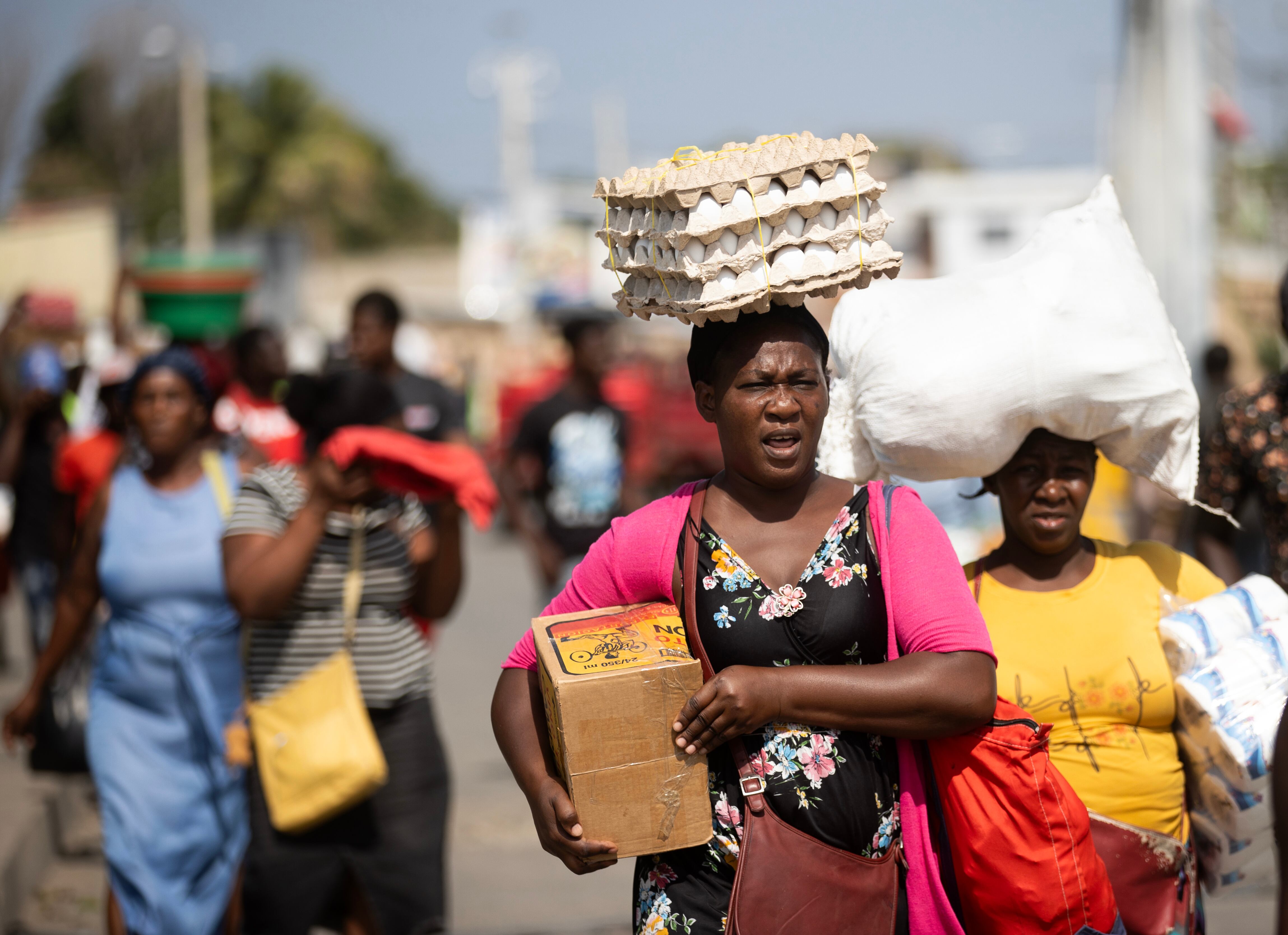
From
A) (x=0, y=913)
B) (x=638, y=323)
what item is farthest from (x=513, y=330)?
(x=0, y=913)

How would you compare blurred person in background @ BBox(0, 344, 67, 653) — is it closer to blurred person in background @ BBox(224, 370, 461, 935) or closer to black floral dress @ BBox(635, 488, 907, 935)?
blurred person in background @ BBox(224, 370, 461, 935)

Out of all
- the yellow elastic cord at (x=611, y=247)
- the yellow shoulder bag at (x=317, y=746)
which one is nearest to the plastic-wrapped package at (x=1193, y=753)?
the yellow elastic cord at (x=611, y=247)

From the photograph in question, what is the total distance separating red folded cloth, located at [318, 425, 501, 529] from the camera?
3.74 meters

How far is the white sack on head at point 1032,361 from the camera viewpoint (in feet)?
8.71

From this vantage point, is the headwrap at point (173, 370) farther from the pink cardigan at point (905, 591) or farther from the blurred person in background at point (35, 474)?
the blurred person in background at point (35, 474)

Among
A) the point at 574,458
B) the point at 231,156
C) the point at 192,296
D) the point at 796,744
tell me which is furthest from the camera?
the point at 231,156

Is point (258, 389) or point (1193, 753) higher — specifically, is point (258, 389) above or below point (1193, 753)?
above

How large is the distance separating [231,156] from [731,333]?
158ft

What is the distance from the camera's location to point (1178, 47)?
814cm

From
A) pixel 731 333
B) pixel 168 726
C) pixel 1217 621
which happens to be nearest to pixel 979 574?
pixel 1217 621

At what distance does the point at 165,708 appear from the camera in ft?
14.1

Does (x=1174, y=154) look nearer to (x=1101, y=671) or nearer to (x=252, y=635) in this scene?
(x=1101, y=671)

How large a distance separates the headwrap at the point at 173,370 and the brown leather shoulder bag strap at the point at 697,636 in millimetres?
2643

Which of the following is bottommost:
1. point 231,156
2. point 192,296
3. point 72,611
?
point 72,611
